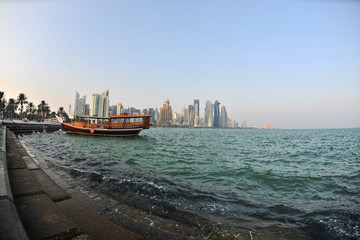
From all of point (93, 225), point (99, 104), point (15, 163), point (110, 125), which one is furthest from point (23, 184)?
point (99, 104)

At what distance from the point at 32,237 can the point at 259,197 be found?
6.16 m

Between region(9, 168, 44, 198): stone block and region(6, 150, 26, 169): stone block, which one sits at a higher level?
region(9, 168, 44, 198): stone block

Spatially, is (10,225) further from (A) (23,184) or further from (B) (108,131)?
(B) (108,131)

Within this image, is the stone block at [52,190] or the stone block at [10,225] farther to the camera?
the stone block at [52,190]

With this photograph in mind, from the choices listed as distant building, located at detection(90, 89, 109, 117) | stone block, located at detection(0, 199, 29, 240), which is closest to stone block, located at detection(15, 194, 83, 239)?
stone block, located at detection(0, 199, 29, 240)

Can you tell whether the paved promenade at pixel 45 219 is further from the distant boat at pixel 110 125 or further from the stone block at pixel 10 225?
the distant boat at pixel 110 125

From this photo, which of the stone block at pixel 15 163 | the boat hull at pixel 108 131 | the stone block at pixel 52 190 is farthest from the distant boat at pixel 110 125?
the stone block at pixel 52 190

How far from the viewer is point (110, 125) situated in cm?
3444

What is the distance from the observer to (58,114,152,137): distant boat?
33844 mm

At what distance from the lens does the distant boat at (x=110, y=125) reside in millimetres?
33844

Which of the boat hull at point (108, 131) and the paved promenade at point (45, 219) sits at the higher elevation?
the paved promenade at point (45, 219)

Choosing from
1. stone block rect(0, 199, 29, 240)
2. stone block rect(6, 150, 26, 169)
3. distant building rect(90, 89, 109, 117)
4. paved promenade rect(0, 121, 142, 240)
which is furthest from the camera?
distant building rect(90, 89, 109, 117)

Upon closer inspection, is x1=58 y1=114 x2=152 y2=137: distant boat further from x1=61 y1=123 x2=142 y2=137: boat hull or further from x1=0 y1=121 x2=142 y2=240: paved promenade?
x1=0 y1=121 x2=142 y2=240: paved promenade

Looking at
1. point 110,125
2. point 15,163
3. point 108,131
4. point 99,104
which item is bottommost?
point 108,131
